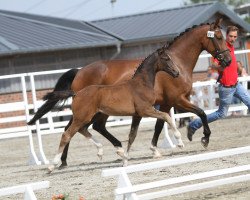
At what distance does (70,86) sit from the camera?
516 inches

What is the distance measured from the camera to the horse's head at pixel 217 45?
40.6 feet

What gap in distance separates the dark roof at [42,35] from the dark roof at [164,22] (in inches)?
34.7

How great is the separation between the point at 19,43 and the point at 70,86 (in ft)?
45.7

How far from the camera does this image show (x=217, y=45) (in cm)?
1242

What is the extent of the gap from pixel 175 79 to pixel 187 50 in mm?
566

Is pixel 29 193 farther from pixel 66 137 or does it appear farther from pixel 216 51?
pixel 216 51

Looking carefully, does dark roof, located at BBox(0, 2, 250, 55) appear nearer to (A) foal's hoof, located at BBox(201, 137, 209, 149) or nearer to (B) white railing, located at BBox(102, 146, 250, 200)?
(A) foal's hoof, located at BBox(201, 137, 209, 149)

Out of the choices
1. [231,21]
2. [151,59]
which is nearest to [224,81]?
[151,59]

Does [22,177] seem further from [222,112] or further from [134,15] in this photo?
[134,15]

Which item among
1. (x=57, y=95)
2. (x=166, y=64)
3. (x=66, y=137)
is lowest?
(x=66, y=137)

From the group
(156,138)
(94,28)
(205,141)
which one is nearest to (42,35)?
(94,28)

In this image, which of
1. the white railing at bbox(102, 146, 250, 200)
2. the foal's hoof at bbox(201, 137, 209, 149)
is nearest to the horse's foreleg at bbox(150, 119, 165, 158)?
the foal's hoof at bbox(201, 137, 209, 149)

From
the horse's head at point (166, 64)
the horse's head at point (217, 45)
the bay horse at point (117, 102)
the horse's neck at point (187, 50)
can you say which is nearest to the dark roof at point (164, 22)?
the horse's neck at point (187, 50)

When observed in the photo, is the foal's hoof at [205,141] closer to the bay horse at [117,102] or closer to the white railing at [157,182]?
the bay horse at [117,102]
